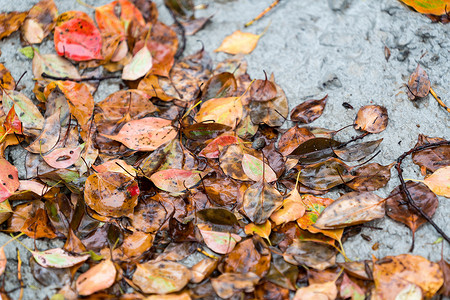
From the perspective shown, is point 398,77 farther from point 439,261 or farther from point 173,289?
point 173,289

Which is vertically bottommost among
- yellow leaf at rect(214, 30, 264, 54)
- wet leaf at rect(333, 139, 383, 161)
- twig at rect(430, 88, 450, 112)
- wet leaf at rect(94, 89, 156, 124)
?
twig at rect(430, 88, 450, 112)

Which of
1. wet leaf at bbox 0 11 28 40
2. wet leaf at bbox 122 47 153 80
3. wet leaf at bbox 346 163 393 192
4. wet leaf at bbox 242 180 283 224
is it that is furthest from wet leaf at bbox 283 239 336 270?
wet leaf at bbox 0 11 28 40

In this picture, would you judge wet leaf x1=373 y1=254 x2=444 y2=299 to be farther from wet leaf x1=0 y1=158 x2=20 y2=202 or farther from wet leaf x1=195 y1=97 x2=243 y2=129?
wet leaf x1=0 y1=158 x2=20 y2=202

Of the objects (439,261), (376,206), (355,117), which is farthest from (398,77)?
(439,261)

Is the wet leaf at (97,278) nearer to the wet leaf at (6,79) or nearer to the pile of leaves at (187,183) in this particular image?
the pile of leaves at (187,183)

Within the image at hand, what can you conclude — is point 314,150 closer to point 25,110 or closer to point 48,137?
point 48,137

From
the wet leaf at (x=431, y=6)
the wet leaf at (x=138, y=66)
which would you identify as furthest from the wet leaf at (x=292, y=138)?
the wet leaf at (x=431, y=6)
